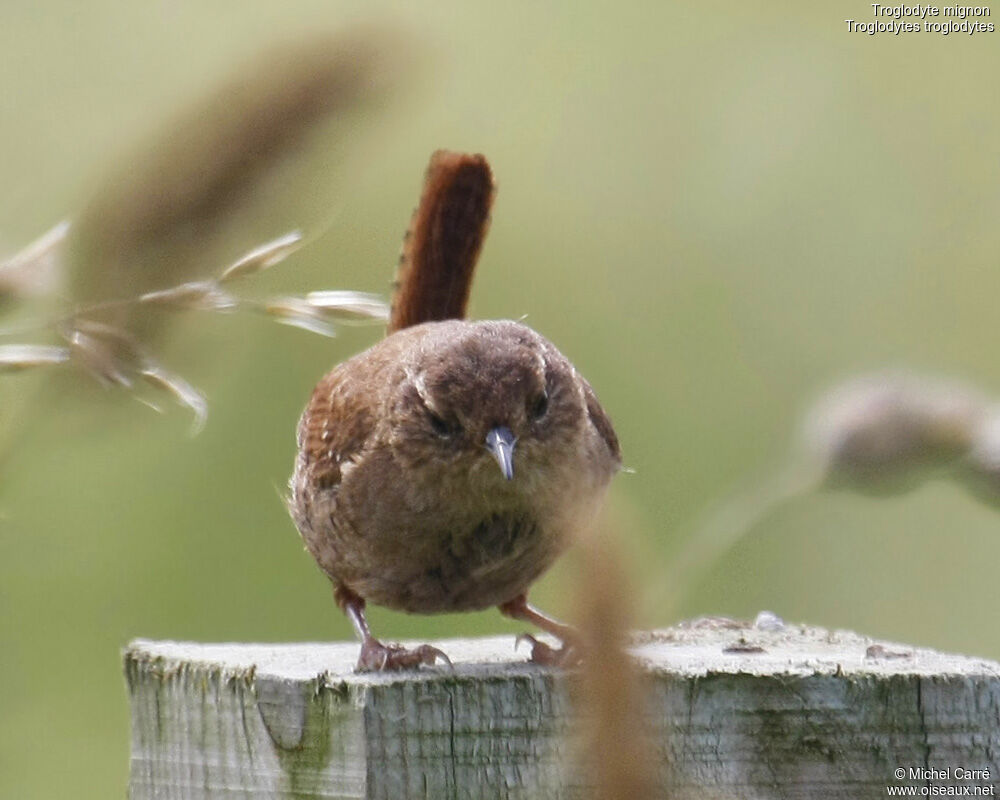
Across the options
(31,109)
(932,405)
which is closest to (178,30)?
(31,109)

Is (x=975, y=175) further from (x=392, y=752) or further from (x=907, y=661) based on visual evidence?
(x=392, y=752)

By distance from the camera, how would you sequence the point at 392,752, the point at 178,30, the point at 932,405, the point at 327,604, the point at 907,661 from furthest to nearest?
the point at 178,30 < the point at 327,604 < the point at 932,405 < the point at 907,661 < the point at 392,752

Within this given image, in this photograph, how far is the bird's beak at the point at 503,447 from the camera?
2822 mm

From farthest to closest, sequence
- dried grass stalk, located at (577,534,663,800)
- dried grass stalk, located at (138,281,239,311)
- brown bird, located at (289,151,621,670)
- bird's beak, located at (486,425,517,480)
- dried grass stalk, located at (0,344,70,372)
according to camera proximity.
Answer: brown bird, located at (289,151,621,670), bird's beak, located at (486,425,517,480), dried grass stalk, located at (138,281,239,311), dried grass stalk, located at (0,344,70,372), dried grass stalk, located at (577,534,663,800)

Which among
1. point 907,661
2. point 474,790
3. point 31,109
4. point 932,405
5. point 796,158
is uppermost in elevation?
point 796,158

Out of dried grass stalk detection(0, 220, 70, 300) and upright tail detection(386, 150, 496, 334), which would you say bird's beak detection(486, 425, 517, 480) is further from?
dried grass stalk detection(0, 220, 70, 300)

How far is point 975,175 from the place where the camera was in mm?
6566

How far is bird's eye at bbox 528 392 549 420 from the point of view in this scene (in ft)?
10.0

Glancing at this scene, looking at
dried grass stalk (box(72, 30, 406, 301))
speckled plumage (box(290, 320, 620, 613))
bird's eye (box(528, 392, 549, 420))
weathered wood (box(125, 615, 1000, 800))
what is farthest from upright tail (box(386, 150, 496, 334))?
dried grass stalk (box(72, 30, 406, 301))

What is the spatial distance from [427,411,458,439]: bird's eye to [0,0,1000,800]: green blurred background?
6.99 ft

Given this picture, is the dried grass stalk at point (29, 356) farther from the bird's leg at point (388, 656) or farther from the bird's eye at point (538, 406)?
the bird's eye at point (538, 406)

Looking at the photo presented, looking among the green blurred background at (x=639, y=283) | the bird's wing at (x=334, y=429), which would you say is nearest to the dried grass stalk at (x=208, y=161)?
the bird's wing at (x=334, y=429)

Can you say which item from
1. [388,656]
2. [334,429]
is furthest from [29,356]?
[334,429]

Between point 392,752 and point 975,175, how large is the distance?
Answer: 519 cm
